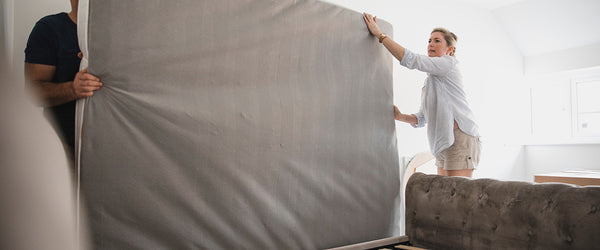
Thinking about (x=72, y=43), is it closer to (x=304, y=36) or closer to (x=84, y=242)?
(x=84, y=242)

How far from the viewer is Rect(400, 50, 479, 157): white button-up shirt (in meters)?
2.10

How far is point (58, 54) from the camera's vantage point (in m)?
1.42

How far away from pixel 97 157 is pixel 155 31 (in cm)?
46

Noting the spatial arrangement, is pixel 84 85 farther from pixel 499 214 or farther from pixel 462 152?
pixel 462 152

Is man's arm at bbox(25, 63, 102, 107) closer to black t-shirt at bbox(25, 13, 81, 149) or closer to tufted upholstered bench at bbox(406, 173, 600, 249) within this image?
black t-shirt at bbox(25, 13, 81, 149)

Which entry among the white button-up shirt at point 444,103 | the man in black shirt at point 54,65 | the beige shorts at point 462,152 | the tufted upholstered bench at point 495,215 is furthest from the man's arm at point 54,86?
the beige shorts at point 462,152

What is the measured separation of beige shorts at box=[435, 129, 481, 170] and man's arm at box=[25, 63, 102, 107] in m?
1.68

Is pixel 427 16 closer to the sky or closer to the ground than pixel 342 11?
closer to the sky

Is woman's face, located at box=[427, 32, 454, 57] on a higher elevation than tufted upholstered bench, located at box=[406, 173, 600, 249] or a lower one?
higher

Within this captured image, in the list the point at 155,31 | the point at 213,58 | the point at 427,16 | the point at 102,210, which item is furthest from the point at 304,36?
the point at 427,16

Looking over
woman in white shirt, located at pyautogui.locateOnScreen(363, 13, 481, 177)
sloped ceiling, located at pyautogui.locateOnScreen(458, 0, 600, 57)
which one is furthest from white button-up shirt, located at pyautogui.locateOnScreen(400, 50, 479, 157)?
sloped ceiling, located at pyautogui.locateOnScreen(458, 0, 600, 57)

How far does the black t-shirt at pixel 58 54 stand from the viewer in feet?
4.58

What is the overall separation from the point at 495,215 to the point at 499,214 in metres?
0.02

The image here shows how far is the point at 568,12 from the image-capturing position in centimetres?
434
